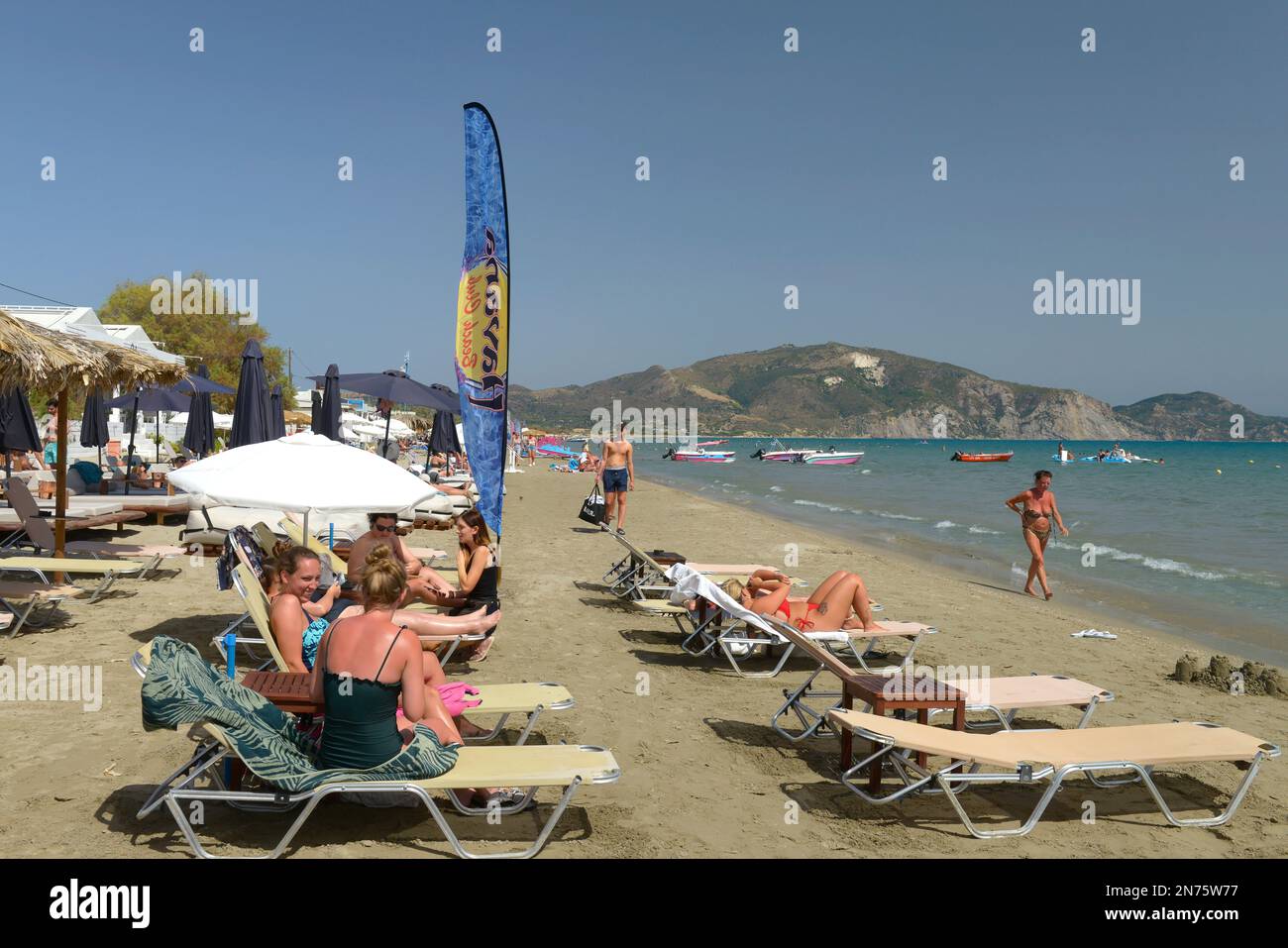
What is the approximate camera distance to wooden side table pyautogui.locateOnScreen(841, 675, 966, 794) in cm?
454

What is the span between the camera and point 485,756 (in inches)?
148

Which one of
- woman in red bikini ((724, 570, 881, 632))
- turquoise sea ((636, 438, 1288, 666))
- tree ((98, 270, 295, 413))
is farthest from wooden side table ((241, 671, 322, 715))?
tree ((98, 270, 295, 413))

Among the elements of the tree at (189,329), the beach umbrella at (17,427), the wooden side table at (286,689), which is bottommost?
the wooden side table at (286,689)

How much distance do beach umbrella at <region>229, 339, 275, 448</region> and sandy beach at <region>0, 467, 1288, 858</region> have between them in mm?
2581

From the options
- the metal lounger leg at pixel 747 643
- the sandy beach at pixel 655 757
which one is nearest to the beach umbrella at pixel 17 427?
the sandy beach at pixel 655 757

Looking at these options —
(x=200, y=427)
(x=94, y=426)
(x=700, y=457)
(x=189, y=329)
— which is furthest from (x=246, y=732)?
(x=700, y=457)

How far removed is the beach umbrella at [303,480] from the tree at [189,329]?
3407cm

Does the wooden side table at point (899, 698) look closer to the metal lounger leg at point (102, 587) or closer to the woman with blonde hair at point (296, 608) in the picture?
the woman with blonde hair at point (296, 608)

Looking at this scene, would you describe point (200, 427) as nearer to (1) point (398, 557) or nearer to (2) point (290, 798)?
(1) point (398, 557)

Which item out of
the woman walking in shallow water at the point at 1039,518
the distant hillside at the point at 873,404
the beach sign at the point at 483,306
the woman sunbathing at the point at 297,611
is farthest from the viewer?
the distant hillside at the point at 873,404

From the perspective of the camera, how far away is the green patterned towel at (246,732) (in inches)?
133

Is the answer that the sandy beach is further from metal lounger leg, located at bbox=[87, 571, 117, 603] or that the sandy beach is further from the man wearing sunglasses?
the man wearing sunglasses

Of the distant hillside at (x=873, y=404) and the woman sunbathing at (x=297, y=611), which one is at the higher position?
the distant hillside at (x=873, y=404)
